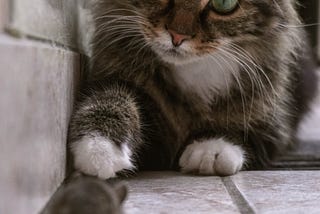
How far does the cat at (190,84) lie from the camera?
1.41 meters

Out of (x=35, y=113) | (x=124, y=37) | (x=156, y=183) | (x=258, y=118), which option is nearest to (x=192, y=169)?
(x=156, y=183)

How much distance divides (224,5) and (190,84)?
0.24 meters

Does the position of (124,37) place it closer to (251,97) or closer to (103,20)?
(103,20)

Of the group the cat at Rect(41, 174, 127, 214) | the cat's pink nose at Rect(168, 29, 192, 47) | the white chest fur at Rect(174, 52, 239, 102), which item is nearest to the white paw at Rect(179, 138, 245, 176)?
the white chest fur at Rect(174, 52, 239, 102)

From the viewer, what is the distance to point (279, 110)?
1700mm

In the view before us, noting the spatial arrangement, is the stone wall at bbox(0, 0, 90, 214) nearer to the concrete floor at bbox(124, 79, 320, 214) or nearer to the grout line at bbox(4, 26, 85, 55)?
the grout line at bbox(4, 26, 85, 55)

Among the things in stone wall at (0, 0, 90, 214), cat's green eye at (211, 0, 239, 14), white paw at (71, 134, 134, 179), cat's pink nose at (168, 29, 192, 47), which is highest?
cat's green eye at (211, 0, 239, 14)

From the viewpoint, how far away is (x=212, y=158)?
1.47m

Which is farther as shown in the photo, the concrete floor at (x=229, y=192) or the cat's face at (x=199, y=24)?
the cat's face at (x=199, y=24)

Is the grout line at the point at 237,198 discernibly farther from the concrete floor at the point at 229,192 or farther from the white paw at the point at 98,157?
the white paw at the point at 98,157

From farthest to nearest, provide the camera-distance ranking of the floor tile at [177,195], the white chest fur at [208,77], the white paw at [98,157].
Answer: the white chest fur at [208,77] → the white paw at [98,157] → the floor tile at [177,195]

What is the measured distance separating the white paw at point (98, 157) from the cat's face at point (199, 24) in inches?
11.3

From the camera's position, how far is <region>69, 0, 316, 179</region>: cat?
4.61ft

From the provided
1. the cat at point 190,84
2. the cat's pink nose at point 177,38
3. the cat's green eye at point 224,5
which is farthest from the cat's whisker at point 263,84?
the cat's pink nose at point 177,38
